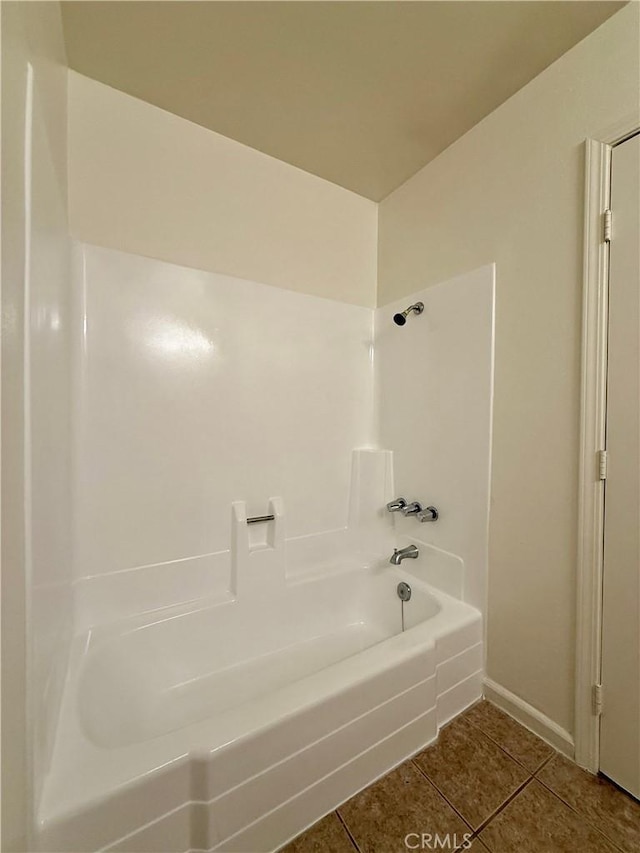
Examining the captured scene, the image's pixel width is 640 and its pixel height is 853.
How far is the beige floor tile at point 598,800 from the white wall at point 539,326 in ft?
0.40

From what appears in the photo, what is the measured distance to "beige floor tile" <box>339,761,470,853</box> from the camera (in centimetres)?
90

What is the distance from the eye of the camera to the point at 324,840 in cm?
91

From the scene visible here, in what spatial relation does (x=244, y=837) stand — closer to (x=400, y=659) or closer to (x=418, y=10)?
(x=400, y=659)

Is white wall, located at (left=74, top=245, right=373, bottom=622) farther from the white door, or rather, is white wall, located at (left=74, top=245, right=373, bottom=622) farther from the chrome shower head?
the white door

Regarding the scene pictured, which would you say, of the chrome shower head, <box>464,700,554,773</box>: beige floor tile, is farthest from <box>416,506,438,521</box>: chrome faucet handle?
the chrome shower head

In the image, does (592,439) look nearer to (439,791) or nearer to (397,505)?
(397,505)

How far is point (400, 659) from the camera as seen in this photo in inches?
44.1

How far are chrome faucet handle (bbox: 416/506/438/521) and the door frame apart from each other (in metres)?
0.60

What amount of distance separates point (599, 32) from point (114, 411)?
212 centimetres

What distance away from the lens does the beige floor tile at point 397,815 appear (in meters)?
0.90

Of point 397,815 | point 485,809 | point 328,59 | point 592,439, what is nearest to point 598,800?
point 485,809

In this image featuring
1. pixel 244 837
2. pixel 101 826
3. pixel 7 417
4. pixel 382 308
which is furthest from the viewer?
pixel 382 308

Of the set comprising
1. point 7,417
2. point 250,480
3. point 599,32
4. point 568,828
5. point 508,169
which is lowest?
point 568,828

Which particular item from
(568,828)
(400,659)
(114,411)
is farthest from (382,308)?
(568,828)
